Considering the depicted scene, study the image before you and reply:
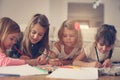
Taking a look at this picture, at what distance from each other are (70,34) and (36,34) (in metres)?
0.23

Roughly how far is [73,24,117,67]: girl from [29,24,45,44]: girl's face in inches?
11.8

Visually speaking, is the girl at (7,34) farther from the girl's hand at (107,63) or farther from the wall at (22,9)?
the girl's hand at (107,63)

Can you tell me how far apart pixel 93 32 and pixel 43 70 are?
40cm

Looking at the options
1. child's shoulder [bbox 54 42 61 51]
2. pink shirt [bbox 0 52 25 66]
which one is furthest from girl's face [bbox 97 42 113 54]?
pink shirt [bbox 0 52 25 66]

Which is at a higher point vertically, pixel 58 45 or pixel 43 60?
pixel 58 45

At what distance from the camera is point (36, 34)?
4.74 ft

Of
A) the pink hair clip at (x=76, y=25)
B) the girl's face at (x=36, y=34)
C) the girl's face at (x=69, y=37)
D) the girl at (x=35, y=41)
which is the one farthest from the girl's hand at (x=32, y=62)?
A: the pink hair clip at (x=76, y=25)

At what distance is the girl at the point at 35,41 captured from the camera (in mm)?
1408

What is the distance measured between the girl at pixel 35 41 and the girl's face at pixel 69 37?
120 millimetres

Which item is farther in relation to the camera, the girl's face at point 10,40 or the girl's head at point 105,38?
the girl's face at point 10,40

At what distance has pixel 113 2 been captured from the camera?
1.35m

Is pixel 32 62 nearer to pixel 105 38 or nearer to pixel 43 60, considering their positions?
pixel 43 60

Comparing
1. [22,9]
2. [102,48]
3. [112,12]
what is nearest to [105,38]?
[102,48]

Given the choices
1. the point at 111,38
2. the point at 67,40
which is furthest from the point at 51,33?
the point at 111,38
